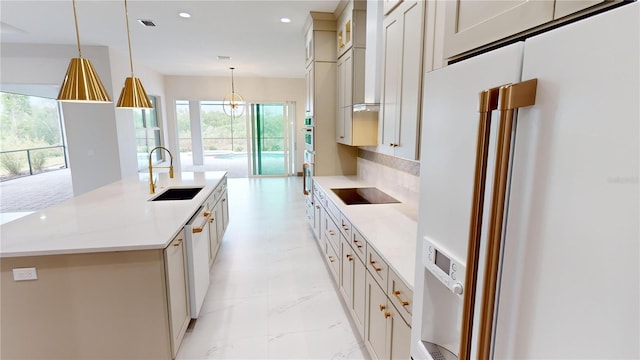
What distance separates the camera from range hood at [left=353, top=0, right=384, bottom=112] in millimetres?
2551

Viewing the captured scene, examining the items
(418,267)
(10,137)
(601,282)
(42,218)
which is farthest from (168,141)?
(601,282)

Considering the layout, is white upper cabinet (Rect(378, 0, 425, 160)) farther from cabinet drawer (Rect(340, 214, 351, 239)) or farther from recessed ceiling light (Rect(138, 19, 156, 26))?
recessed ceiling light (Rect(138, 19, 156, 26))

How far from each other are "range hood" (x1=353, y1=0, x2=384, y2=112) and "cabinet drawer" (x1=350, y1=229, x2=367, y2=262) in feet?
3.60

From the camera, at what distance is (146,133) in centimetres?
735

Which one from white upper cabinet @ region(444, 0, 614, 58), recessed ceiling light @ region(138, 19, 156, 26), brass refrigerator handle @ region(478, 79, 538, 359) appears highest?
recessed ceiling light @ region(138, 19, 156, 26)

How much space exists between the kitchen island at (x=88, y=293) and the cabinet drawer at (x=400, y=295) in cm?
131

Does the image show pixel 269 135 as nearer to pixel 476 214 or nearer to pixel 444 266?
pixel 444 266

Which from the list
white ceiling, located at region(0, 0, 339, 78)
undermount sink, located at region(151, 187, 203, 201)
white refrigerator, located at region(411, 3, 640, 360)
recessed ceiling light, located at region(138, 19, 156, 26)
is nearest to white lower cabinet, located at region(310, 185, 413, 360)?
white refrigerator, located at region(411, 3, 640, 360)

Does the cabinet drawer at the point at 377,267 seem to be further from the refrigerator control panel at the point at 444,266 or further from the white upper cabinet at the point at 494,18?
the white upper cabinet at the point at 494,18

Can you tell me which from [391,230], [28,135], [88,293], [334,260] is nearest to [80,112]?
[88,293]

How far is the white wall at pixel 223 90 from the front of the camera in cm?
838

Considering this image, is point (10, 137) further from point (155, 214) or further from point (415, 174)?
point (415, 174)

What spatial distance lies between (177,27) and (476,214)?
15.8 feet

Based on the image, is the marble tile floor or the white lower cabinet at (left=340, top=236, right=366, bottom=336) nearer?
the white lower cabinet at (left=340, top=236, right=366, bottom=336)
